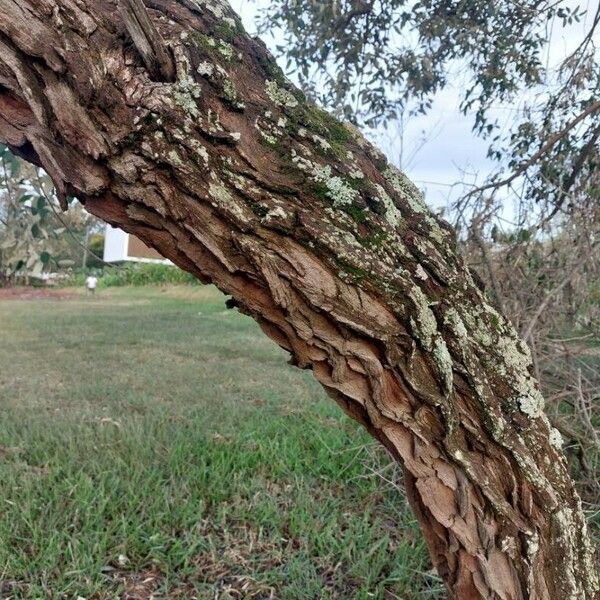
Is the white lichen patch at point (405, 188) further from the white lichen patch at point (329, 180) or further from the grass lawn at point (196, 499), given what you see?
the grass lawn at point (196, 499)

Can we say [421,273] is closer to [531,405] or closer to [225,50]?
[531,405]

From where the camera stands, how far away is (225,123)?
1048mm

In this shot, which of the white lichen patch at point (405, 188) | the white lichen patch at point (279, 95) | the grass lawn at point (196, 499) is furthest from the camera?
the grass lawn at point (196, 499)

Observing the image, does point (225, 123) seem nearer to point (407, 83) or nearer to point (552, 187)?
point (552, 187)

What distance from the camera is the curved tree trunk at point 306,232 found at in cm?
100

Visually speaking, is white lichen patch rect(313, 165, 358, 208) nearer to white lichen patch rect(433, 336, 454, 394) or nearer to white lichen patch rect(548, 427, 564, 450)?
white lichen patch rect(433, 336, 454, 394)

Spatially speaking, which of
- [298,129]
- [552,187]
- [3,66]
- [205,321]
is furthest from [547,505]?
[205,321]

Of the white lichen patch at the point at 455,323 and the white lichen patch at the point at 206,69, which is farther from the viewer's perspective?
the white lichen patch at the point at 455,323

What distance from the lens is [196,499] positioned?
10.2 ft

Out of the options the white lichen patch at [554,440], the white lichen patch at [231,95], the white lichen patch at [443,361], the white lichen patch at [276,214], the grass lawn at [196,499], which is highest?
the white lichen patch at [231,95]

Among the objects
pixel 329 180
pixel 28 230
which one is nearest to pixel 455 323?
pixel 329 180

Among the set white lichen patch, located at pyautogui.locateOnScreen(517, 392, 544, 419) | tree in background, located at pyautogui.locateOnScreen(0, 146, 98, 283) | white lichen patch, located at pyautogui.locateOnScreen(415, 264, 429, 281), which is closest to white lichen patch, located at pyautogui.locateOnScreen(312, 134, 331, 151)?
white lichen patch, located at pyautogui.locateOnScreen(415, 264, 429, 281)

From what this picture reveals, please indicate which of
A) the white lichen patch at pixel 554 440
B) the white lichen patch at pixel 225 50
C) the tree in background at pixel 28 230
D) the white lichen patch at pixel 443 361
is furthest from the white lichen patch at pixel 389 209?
the tree in background at pixel 28 230

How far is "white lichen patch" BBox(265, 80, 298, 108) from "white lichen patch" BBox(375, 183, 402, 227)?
217 mm
